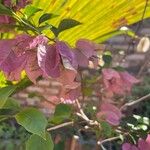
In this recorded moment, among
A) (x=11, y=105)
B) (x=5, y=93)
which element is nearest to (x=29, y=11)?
(x=5, y=93)

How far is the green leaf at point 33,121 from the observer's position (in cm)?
87

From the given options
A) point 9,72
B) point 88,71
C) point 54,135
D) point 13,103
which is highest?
point 9,72

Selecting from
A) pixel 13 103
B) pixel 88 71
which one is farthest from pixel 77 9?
pixel 88 71

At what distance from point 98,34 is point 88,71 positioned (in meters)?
3.13

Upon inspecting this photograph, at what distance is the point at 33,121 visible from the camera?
90cm

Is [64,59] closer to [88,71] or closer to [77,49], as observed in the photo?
[77,49]

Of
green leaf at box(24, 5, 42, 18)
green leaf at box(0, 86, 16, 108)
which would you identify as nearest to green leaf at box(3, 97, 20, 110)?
green leaf at box(0, 86, 16, 108)

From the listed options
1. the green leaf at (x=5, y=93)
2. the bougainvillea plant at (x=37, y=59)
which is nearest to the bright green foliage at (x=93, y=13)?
the bougainvillea plant at (x=37, y=59)

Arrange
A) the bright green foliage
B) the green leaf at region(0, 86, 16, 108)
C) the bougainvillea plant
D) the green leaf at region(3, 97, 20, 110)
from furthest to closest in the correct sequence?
the bright green foliage, the green leaf at region(3, 97, 20, 110), the green leaf at region(0, 86, 16, 108), the bougainvillea plant

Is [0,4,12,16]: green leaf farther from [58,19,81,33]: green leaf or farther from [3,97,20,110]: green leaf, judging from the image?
[3,97,20,110]: green leaf

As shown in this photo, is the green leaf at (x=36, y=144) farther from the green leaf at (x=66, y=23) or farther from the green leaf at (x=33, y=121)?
the green leaf at (x=66, y=23)

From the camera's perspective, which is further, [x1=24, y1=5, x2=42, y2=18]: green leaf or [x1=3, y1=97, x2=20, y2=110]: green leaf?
[x1=3, y1=97, x2=20, y2=110]: green leaf

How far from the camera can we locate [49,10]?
3.93ft

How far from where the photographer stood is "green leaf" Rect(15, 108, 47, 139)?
87 cm
